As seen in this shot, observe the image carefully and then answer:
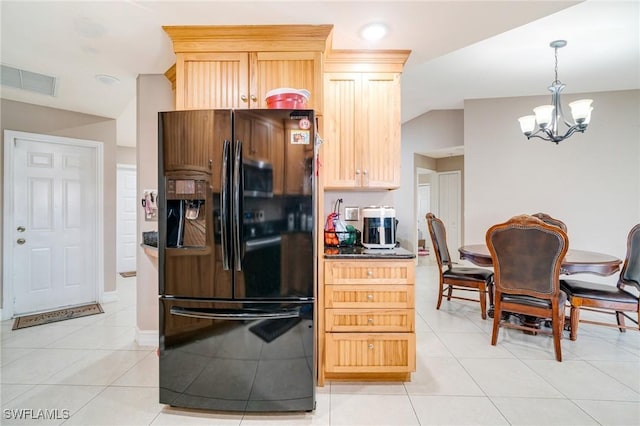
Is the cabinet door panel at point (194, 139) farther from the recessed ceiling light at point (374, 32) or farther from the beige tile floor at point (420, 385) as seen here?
the beige tile floor at point (420, 385)

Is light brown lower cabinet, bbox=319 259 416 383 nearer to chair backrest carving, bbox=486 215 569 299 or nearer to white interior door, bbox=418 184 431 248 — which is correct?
chair backrest carving, bbox=486 215 569 299

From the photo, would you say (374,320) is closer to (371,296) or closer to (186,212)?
(371,296)

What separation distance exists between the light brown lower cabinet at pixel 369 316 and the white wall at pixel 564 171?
9.43 ft

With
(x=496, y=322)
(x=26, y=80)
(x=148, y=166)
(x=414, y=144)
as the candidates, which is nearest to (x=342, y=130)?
(x=148, y=166)

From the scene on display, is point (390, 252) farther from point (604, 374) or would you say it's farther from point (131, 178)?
point (131, 178)

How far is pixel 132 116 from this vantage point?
4.14 m

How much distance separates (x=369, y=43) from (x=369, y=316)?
6.39ft

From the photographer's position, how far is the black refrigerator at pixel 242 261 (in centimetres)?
170

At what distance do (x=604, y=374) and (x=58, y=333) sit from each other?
4730 millimetres

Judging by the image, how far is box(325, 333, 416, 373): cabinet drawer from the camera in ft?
6.53

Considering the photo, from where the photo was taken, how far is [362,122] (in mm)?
2307

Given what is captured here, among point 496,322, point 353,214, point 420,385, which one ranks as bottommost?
point 420,385

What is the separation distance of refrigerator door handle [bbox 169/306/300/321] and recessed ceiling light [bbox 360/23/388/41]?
6.16ft

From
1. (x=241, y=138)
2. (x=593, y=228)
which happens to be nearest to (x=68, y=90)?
(x=241, y=138)
